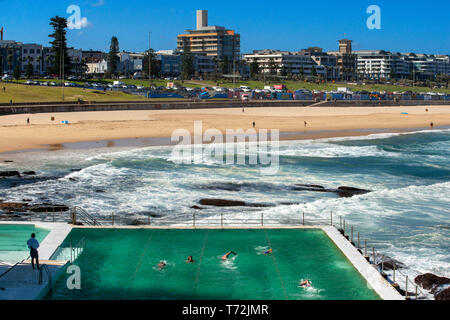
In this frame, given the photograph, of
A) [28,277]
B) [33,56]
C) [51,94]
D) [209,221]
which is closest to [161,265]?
[28,277]

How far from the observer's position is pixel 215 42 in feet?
604

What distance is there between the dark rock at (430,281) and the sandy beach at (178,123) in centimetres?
3469

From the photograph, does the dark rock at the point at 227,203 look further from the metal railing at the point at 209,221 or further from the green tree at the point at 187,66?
the green tree at the point at 187,66

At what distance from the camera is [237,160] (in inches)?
1548

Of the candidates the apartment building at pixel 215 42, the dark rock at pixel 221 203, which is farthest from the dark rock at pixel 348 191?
the apartment building at pixel 215 42

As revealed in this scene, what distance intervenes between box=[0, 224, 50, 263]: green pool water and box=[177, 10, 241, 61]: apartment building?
16454 centimetres

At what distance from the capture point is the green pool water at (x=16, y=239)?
16634 millimetres

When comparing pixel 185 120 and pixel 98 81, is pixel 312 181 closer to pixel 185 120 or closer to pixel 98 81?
pixel 185 120

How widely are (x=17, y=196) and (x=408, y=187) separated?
20235 millimetres

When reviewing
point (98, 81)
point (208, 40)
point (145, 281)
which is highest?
point (208, 40)

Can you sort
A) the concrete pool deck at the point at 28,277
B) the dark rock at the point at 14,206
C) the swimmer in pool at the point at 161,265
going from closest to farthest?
the concrete pool deck at the point at 28,277, the swimmer in pool at the point at 161,265, the dark rock at the point at 14,206

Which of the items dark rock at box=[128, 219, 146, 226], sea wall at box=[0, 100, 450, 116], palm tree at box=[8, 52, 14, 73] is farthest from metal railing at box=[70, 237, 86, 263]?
palm tree at box=[8, 52, 14, 73]

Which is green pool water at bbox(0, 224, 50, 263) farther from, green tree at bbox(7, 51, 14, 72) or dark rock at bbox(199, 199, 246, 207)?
green tree at bbox(7, 51, 14, 72)

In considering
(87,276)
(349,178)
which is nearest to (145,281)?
(87,276)
